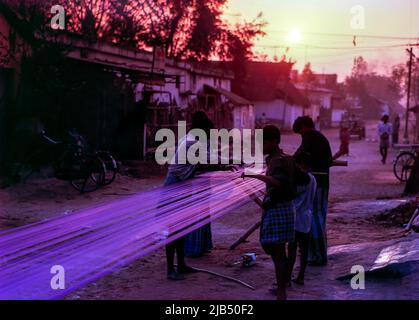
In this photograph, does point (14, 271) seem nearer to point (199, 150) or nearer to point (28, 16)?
point (199, 150)

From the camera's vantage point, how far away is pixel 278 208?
5320mm

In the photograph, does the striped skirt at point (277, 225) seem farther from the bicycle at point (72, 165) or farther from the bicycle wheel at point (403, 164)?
the bicycle wheel at point (403, 164)

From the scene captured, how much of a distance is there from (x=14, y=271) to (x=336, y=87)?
3584 inches

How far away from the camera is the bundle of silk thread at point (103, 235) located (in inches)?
217

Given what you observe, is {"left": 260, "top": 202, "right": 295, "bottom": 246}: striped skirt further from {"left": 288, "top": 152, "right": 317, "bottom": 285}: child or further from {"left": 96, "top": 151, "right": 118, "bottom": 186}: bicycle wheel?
{"left": 96, "top": 151, "right": 118, "bottom": 186}: bicycle wheel

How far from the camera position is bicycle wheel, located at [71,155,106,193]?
42.4 feet

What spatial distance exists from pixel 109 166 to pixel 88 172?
1.22 metres

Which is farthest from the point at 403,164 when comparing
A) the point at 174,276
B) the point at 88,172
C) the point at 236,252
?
the point at 174,276

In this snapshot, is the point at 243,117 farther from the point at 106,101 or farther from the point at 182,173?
the point at 182,173

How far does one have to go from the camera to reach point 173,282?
6.12 m

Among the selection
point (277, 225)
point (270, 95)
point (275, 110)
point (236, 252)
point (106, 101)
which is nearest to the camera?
point (277, 225)

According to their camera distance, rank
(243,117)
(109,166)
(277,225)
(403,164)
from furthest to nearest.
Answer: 1. (243,117)
2. (403,164)
3. (109,166)
4. (277,225)

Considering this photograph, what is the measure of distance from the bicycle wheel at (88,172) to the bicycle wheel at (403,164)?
7225mm

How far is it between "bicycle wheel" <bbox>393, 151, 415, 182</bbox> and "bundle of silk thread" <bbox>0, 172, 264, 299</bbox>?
32.1 ft
